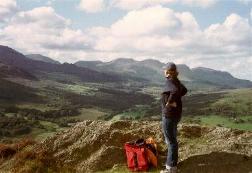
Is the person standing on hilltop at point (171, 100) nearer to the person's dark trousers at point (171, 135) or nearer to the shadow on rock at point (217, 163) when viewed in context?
the person's dark trousers at point (171, 135)

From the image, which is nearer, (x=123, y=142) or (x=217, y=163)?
(x=217, y=163)

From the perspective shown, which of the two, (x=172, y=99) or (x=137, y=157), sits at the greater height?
(x=172, y=99)

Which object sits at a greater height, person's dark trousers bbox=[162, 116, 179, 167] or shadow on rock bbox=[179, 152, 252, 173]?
person's dark trousers bbox=[162, 116, 179, 167]

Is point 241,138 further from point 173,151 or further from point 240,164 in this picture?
point 173,151

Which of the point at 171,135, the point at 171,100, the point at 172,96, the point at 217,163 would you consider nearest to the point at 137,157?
the point at 171,135

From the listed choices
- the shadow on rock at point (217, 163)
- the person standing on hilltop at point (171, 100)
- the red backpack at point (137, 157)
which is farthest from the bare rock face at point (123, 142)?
the person standing on hilltop at point (171, 100)

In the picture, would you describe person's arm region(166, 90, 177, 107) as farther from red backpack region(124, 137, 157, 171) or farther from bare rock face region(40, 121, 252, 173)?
bare rock face region(40, 121, 252, 173)

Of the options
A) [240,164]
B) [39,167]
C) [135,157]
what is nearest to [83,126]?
[39,167]

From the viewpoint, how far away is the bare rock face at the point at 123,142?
62.6 ft

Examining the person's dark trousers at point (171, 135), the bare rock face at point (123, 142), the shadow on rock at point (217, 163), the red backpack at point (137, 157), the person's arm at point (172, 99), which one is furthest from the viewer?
the bare rock face at point (123, 142)

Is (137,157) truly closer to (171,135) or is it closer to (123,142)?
(171,135)

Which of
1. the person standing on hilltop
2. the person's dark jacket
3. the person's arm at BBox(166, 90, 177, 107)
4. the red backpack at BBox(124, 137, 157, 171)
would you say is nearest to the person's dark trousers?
the person standing on hilltop

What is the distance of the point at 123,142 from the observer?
2205 cm

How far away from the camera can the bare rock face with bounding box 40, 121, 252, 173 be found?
1908 centimetres
